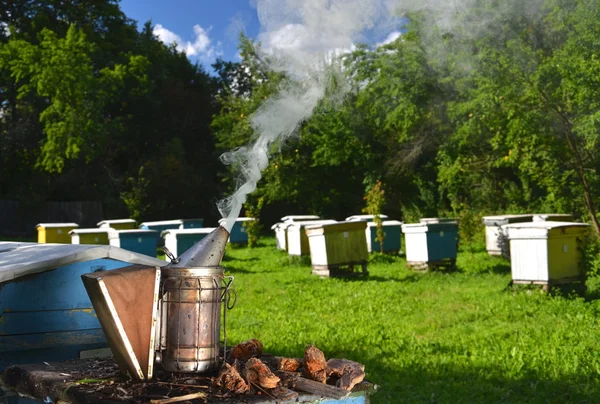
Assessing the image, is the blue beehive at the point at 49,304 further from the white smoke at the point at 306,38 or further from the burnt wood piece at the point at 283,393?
the burnt wood piece at the point at 283,393

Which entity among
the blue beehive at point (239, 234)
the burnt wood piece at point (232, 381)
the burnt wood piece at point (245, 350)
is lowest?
the burnt wood piece at point (232, 381)

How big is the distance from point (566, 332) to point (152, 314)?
523 centimetres

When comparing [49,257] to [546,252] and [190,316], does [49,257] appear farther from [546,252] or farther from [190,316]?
[546,252]

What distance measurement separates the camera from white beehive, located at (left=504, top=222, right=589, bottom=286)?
889 centimetres

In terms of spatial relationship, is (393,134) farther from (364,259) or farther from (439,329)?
(439,329)

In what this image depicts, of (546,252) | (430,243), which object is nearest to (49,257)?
(546,252)

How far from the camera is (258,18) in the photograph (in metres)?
4.51

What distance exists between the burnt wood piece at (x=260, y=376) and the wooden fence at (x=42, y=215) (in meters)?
23.7

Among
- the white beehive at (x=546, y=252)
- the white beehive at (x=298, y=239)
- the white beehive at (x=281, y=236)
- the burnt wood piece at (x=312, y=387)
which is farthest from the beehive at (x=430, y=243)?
the burnt wood piece at (x=312, y=387)

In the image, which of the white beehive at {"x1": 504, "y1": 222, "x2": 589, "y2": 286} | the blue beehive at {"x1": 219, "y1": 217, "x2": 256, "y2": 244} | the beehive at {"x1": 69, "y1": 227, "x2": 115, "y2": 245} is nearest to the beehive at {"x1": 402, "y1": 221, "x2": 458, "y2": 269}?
the white beehive at {"x1": 504, "y1": 222, "x2": 589, "y2": 286}

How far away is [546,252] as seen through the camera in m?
8.85

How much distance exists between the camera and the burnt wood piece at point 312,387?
2.41 meters

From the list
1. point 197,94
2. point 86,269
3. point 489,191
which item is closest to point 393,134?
Answer: point 489,191

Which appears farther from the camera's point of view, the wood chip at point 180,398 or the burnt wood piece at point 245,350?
the burnt wood piece at point 245,350
